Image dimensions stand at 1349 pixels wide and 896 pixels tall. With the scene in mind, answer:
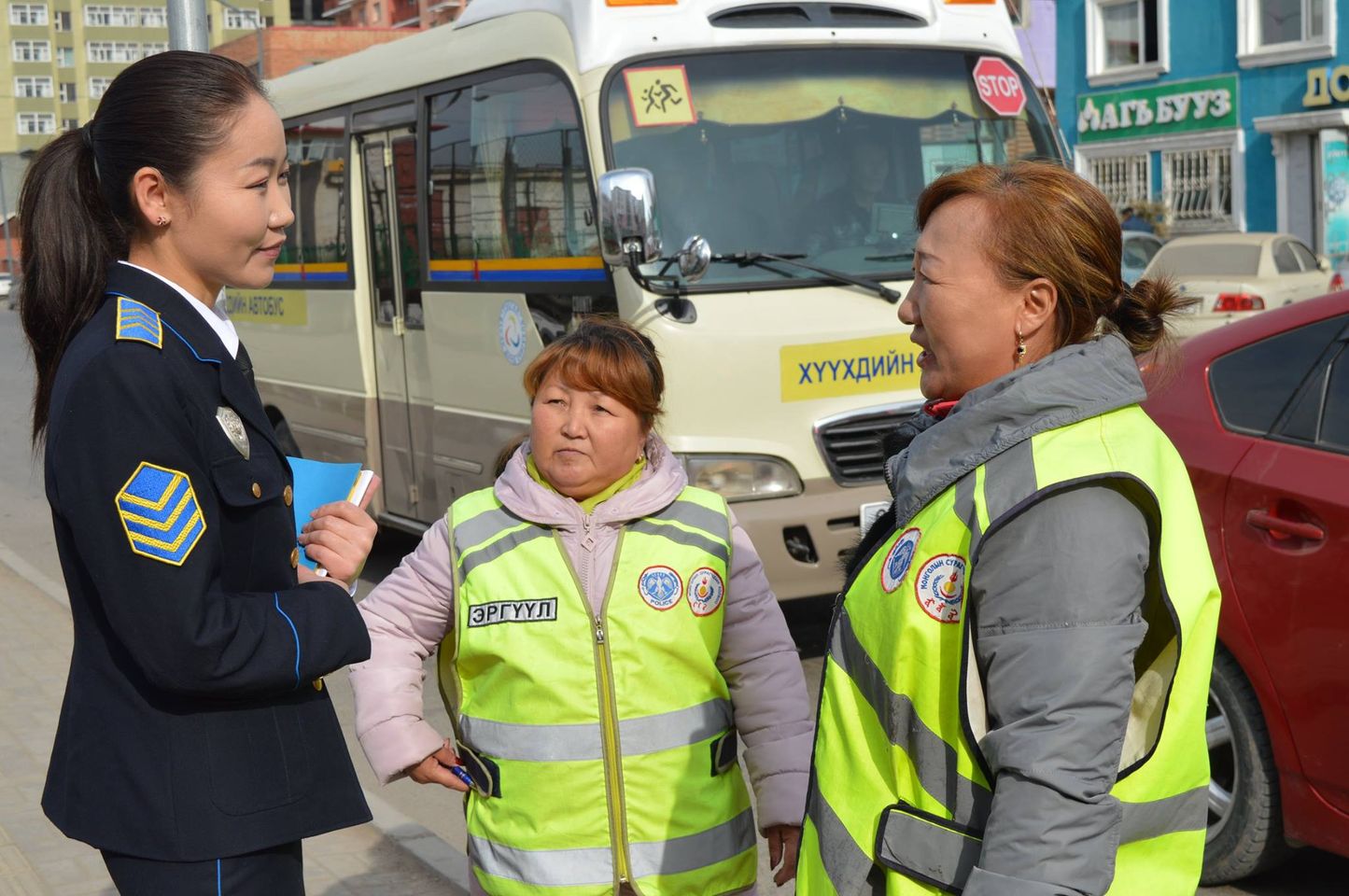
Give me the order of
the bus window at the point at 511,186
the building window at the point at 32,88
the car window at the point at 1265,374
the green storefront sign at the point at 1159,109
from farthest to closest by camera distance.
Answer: the building window at the point at 32,88 < the green storefront sign at the point at 1159,109 < the bus window at the point at 511,186 < the car window at the point at 1265,374

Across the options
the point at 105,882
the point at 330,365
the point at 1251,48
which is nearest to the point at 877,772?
the point at 105,882

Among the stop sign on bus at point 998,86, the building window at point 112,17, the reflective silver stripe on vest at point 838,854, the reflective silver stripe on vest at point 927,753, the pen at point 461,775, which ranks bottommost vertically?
the pen at point 461,775

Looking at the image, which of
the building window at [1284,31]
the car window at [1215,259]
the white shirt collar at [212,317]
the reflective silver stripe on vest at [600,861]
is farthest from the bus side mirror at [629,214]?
the building window at [1284,31]

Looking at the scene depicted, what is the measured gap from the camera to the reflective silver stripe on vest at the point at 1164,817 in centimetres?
177

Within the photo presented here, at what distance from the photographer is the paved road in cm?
434

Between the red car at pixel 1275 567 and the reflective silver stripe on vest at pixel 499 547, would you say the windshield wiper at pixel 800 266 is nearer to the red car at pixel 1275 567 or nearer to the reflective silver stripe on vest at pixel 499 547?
the red car at pixel 1275 567

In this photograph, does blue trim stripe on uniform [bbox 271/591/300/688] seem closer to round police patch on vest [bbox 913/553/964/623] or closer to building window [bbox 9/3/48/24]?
round police patch on vest [bbox 913/553/964/623]

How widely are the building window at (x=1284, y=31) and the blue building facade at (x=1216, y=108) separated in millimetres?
20

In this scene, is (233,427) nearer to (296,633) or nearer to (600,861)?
(296,633)

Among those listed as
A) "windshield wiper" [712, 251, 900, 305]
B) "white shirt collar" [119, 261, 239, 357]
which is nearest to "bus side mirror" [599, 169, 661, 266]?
"windshield wiper" [712, 251, 900, 305]

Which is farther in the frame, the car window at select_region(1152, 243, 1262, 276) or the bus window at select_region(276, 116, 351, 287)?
the car window at select_region(1152, 243, 1262, 276)

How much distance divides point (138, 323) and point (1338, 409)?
3040 millimetres

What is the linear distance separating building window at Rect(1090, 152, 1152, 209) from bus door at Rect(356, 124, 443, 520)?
1023 inches

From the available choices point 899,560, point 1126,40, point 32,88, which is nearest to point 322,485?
point 899,560
